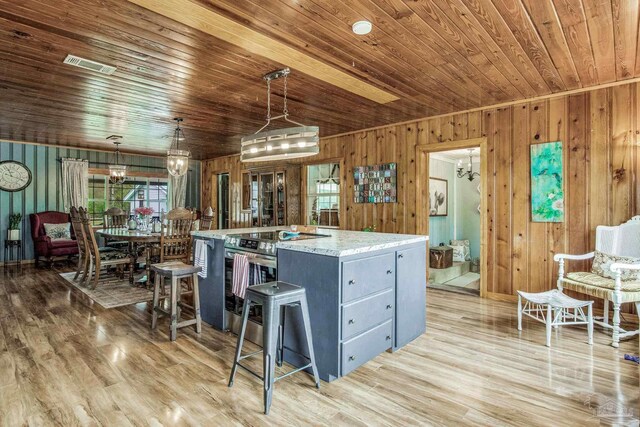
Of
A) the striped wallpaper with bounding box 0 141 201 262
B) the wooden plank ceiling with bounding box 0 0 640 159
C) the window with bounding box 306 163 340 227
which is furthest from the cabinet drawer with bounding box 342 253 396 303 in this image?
the striped wallpaper with bounding box 0 141 201 262

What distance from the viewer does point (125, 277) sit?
18.6ft

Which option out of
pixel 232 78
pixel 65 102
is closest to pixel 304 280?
pixel 232 78

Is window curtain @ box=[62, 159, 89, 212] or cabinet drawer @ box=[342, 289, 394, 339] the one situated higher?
window curtain @ box=[62, 159, 89, 212]

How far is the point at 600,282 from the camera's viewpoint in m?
3.18

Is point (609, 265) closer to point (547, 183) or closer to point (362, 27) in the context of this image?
point (547, 183)

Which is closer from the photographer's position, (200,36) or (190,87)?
(200,36)

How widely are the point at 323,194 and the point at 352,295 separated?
421 centimetres

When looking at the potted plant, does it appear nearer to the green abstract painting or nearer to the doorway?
the doorway

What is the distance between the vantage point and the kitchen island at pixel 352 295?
7.68ft

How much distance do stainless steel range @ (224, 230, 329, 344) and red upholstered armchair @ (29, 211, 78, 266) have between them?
5.30 m

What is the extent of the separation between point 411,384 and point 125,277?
5.03 meters

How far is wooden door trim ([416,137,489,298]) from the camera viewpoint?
179 inches

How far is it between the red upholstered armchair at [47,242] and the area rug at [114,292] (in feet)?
4.71

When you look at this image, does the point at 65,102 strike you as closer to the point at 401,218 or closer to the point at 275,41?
the point at 275,41
